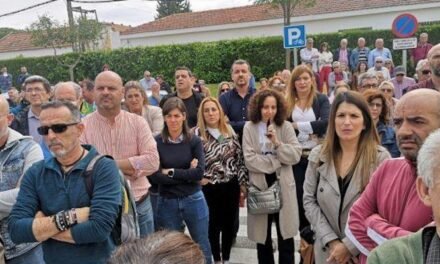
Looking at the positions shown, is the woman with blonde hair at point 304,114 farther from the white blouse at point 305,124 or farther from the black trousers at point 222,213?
the black trousers at point 222,213

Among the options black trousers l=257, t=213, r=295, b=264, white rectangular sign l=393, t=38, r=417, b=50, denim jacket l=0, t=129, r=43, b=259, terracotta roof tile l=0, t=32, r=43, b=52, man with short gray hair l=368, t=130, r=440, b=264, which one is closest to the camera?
man with short gray hair l=368, t=130, r=440, b=264

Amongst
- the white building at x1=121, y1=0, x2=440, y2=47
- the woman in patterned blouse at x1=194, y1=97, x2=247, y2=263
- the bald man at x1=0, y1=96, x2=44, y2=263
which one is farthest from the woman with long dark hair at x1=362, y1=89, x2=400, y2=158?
the white building at x1=121, y1=0, x2=440, y2=47

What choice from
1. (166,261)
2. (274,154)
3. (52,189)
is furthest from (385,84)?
(166,261)

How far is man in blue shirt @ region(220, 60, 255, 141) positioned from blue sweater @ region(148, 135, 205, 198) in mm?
1163

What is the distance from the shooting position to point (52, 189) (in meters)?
2.69

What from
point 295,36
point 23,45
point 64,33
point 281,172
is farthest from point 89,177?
point 23,45

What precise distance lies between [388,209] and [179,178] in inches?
92.0

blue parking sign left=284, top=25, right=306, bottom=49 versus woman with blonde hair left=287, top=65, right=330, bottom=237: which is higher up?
blue parking sign left=284, top=25, right=306, bottom=49

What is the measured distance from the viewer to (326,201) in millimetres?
3174

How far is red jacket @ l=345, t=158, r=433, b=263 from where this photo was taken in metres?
2.24

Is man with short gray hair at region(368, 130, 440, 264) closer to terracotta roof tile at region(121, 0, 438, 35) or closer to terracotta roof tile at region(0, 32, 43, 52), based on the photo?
terracotta roof tile at region(121, 0, 438, 35)

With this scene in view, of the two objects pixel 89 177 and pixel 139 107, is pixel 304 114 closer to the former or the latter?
pixel 139 107

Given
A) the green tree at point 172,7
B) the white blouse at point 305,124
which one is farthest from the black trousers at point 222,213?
the green tree at point 172,7

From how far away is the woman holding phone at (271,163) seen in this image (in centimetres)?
445
